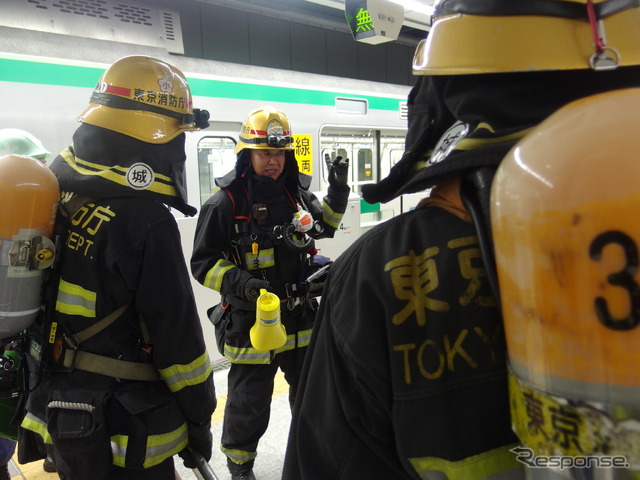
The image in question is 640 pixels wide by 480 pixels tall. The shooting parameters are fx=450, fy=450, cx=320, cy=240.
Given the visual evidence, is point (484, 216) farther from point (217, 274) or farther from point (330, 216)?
point (330, 216)

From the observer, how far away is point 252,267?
2578mm

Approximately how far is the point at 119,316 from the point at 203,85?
2.80m

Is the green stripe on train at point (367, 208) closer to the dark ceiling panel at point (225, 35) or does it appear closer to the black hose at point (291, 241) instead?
the dark ceiling panel at point (225, 35)

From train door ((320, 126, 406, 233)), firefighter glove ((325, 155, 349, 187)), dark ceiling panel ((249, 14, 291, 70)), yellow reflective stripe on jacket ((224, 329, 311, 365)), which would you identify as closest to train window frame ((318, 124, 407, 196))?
train door ((320, 126, 406, 233))

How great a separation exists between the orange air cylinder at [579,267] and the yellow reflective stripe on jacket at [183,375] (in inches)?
56.5

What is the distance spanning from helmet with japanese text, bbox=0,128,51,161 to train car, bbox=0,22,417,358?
0.29 m

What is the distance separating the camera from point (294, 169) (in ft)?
9.49

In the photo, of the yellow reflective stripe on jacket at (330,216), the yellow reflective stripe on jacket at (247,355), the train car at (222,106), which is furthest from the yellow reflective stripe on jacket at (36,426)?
the train car at (222,106)

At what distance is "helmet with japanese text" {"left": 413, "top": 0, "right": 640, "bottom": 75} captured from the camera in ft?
1.94

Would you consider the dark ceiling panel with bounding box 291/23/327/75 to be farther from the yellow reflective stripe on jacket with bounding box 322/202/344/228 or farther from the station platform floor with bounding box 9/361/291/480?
the station platform floor with bounding box 9/361/291/480

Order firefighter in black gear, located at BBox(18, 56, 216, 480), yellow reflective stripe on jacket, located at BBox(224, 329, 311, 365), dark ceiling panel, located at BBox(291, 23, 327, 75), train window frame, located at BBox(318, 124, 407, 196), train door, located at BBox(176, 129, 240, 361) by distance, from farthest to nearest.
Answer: dark ceiling panel, located at BBox(291, 23, 327, 75) < train window frame, located at BBox(318, 124, 407, 196) < train door, located at BBox(176, 129, 240, 361) < yellow reflective stripe on jacket, located at BBox(224, 329, 311, 365) < firefighter in black gear, located at BBox(18, 56, 216, 480)

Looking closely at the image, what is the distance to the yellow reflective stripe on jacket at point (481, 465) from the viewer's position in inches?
24.1

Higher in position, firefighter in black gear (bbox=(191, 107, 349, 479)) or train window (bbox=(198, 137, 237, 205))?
train window (bbox=(198, 137, 237, 205))

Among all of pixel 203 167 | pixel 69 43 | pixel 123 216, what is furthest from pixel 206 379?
pixel 69 43
